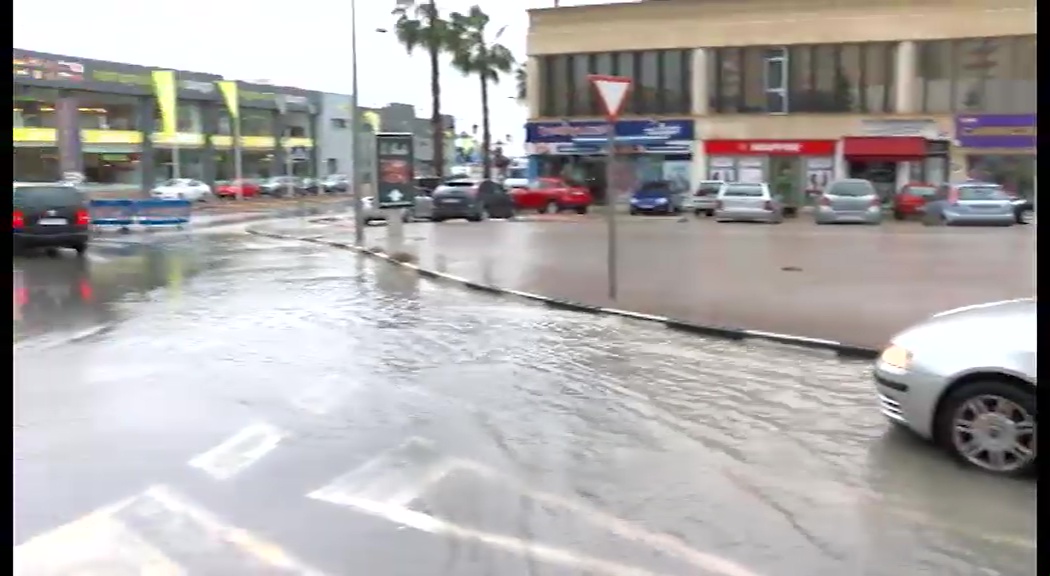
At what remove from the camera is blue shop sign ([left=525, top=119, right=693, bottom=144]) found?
4622 cm

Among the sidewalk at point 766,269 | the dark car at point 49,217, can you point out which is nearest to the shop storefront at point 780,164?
the sidewalk at point 766,269

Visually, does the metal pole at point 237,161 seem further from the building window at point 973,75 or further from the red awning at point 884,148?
the building window at point 973,75

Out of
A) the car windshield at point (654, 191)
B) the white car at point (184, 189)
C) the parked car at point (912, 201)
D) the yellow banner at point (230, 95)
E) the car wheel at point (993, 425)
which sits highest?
the yellow banner at point (230, 95)

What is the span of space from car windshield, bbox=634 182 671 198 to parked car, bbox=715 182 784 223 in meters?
6.64

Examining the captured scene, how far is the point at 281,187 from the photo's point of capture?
64312 millimetres

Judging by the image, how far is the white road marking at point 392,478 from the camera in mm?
5922

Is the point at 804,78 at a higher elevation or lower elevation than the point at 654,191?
higher

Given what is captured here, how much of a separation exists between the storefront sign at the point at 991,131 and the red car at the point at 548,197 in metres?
14.2

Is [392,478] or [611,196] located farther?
[611,196]

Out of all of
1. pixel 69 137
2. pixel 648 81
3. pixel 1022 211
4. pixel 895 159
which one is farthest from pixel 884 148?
pixel 69 137

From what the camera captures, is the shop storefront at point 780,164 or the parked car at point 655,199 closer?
the parked car at point 655,199

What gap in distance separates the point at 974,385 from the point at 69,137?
3457 cm

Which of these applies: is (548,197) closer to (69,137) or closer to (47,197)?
(69,137)

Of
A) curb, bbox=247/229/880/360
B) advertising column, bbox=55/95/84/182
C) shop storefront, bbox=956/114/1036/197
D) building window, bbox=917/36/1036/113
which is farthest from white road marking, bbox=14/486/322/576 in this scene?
building window, bbox=917/36/1036/113
